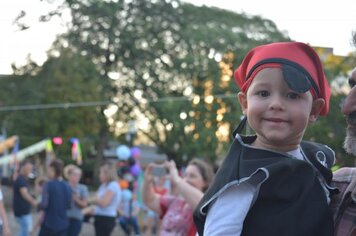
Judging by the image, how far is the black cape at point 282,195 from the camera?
161cm

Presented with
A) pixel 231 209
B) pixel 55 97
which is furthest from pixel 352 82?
pixel 55 97

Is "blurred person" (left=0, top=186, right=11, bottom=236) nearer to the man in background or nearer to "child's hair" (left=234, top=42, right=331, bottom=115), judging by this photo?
"child's hair" (left=234, top=42, right=331, bottom=115)

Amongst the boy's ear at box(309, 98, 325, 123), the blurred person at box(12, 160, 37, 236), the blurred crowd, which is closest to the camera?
the boy's ear at box(309, 98, 325, 123)

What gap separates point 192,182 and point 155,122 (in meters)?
24.7

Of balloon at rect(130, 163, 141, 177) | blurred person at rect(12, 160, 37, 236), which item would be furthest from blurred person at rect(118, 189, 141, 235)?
blurred person at rect(12, 160, 37, 236)

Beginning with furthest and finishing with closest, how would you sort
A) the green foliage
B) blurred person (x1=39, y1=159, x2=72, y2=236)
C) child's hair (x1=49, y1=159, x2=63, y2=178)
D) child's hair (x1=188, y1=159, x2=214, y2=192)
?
1. the green foliage
2. child's hair (x1=49, y1=159, x2=63, y2=178)
3. blurred person (x1=39, y1=159, x2=72, y2=236)
4. child's hair (x1=188, y1=159, x2=214, y2=192)

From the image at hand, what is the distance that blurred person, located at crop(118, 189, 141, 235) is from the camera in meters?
13.2

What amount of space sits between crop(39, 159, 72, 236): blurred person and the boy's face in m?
7.02

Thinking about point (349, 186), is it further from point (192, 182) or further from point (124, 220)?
point (124, 220)

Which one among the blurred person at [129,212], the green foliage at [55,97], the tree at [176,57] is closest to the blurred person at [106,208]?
the blurred person at [129,212]

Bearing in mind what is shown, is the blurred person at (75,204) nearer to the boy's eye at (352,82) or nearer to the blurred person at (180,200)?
the blurred person at (180,200)

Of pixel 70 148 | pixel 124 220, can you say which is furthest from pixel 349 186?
pixel 70 148

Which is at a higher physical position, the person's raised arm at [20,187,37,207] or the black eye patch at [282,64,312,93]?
the black eye patch at [282,64,312,93]

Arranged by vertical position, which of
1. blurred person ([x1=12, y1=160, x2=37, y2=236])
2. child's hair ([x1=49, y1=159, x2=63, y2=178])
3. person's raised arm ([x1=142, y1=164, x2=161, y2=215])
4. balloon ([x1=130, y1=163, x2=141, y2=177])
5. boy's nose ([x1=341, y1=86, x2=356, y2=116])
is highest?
boy's nose ([x1=341, y1=86, x2=356, y2=116])
